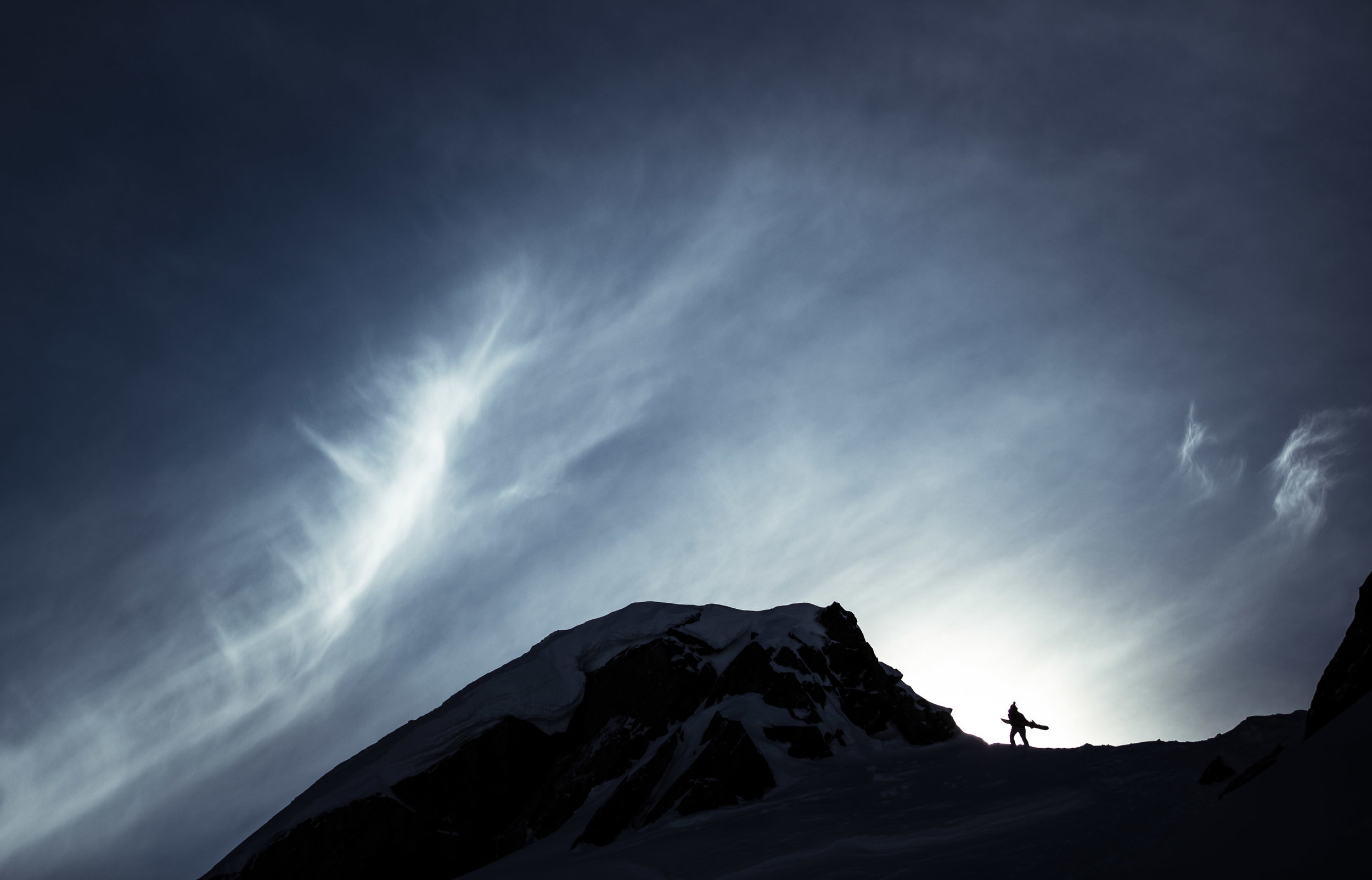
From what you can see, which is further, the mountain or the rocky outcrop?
the rocky outcrop

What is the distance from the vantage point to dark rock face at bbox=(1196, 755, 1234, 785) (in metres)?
18.3

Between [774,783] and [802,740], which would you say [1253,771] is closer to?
[774,783]

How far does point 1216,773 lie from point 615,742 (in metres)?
27.6

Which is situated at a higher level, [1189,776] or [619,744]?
[619,744]

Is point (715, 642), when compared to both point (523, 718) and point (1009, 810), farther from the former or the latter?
point (1009, 810)

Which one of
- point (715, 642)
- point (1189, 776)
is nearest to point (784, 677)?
point (715, 642)

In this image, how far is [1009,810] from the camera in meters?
20.3

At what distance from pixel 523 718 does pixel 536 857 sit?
13.8m

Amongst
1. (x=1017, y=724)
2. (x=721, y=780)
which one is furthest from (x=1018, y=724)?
(x=721, y=780)

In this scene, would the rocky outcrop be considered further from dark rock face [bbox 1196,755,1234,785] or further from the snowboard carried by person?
dark rock face [bbox 1196,755,1234,785]

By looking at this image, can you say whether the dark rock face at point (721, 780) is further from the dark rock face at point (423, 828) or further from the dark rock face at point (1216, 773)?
the dark rock face at point (1216, 773)

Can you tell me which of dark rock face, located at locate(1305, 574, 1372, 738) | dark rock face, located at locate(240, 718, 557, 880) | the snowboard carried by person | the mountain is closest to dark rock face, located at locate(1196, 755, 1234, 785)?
the mountain

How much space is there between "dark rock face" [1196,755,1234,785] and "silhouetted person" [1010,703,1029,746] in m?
12.7

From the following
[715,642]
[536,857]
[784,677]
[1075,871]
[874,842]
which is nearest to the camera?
[1075,871]
